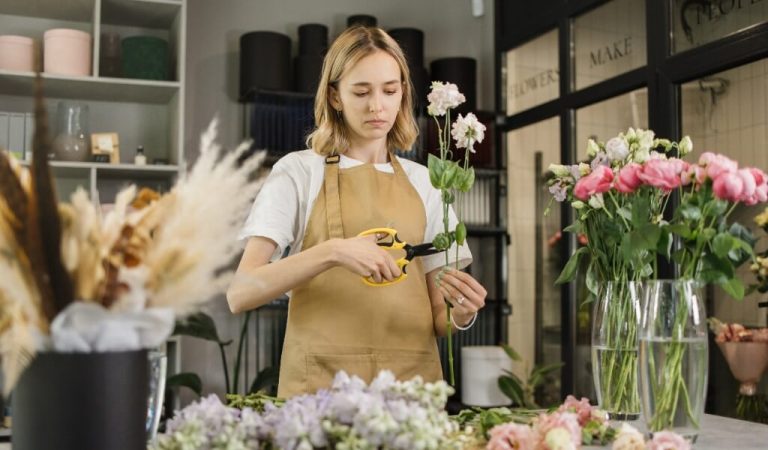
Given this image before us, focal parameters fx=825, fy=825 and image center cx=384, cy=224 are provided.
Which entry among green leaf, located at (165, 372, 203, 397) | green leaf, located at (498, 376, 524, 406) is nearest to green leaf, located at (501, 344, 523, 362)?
green leaf, located at (498, 376, 524, 406)

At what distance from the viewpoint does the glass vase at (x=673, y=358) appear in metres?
1.34

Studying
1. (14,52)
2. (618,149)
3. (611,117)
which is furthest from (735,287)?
(14,52)

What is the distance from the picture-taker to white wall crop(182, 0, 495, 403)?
423cm

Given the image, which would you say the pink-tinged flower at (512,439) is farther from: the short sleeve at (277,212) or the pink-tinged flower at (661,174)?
the short sleeve at (277,212)

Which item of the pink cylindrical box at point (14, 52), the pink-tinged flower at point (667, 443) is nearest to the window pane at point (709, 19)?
the pink-tinged flower at point (667, 443)

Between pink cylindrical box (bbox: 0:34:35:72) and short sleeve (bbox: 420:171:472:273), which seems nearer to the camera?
short sleeve (bbox: 420:171:472:273)

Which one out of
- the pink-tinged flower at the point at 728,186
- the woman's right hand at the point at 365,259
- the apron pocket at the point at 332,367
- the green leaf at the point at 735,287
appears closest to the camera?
the pink-tinged flower at the point at 728,186

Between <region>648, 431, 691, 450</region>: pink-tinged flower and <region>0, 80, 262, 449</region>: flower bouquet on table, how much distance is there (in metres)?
0.71

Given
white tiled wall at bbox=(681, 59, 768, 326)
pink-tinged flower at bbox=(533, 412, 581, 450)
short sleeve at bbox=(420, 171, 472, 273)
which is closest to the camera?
pink-tinged flower at bbox=(533, 412, 581, 450)

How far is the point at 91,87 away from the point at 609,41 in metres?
2.47

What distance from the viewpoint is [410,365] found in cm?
189

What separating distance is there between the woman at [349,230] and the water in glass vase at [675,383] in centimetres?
47

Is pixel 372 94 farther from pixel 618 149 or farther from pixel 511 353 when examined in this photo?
pixel 511 353

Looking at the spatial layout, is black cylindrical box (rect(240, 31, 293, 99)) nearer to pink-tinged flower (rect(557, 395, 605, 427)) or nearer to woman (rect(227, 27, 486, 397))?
woman (rect(227, 27, 486, 397))
